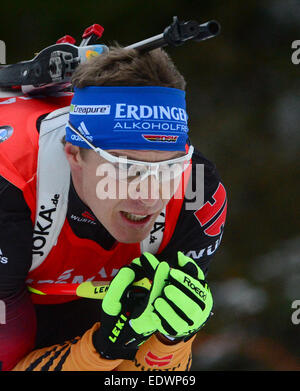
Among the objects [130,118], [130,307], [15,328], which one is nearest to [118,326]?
[130,307]

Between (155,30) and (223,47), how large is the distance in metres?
0.39

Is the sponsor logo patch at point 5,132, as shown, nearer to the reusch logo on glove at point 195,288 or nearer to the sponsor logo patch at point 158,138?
the sponsor logo patch at point 158,138

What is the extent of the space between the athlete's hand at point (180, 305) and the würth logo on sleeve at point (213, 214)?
250mm

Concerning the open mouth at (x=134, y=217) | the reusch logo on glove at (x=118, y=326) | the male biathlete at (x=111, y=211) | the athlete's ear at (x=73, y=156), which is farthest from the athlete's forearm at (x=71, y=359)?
the athlete's ear at (x=73, y=156)

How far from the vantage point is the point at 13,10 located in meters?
2.93

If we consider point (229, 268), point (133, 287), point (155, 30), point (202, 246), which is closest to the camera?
point (133, 287)

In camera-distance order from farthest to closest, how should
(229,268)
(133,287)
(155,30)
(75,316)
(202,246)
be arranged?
(229,268)
(155,30)
(75,316)
(202,246)
(133,287)

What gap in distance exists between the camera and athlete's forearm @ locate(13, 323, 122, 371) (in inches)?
56.5

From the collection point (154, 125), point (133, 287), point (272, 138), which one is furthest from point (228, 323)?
point (154, 125)

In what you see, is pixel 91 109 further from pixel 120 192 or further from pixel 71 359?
pixel 71 359

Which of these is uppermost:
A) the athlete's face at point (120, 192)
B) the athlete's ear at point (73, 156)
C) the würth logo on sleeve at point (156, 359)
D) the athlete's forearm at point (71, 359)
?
the athlete's ear at point (73, 156)

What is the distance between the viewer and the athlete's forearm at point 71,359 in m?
1.43

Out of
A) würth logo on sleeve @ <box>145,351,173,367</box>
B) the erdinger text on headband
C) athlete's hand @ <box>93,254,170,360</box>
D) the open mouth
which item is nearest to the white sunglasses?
the erdinger text on headband
